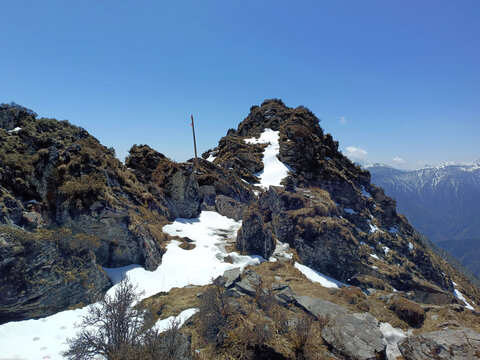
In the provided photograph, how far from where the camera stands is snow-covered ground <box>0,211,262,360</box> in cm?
806

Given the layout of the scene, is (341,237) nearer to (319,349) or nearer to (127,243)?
(319,349)

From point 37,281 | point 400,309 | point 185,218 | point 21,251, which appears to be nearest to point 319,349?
point 400,309

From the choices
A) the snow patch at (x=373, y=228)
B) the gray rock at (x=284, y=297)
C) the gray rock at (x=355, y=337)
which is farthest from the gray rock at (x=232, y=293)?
the snow patch at (x=373, y=228)

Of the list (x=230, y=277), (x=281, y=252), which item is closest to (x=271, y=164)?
(x=281, y=252)

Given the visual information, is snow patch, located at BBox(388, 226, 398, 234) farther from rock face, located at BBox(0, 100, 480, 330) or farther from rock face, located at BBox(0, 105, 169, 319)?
rock face, located at BBox(0, 105, 169, 319)

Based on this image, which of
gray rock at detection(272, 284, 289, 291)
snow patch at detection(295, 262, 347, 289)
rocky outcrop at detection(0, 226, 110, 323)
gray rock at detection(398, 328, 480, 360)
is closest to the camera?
→ gray rock at detection(398, 328, 480, 360)

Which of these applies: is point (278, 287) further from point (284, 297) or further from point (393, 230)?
point (393, 230)

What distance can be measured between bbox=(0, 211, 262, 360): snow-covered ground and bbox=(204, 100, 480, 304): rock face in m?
3.33

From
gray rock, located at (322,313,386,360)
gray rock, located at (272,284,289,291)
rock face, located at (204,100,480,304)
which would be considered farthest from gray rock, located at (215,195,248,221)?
gray rock, located at (322,313,386,360)

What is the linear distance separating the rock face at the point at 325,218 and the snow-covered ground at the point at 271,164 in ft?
3.87

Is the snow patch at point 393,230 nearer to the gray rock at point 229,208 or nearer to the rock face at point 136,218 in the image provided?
the rock face at point 136,218

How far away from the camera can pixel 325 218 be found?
23531mm

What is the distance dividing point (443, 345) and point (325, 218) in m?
15.2

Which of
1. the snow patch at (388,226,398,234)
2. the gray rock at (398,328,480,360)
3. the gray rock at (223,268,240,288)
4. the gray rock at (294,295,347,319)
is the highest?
the gray rock at (223,268,240,288)
